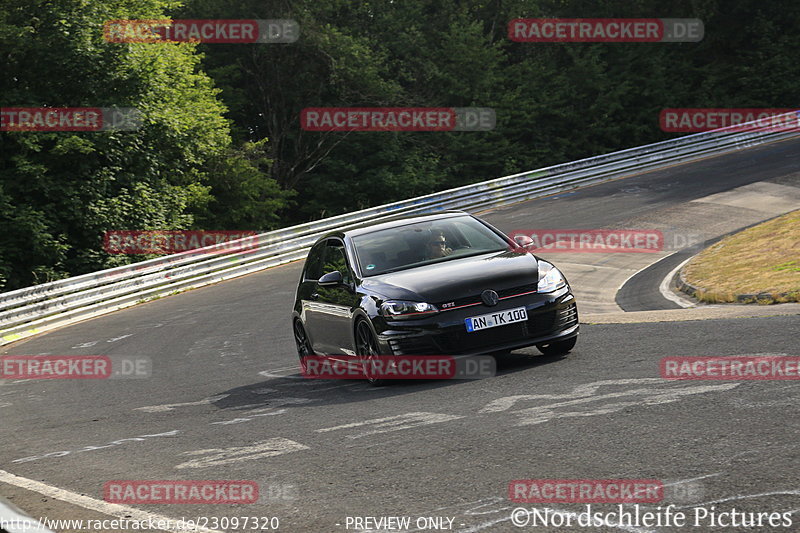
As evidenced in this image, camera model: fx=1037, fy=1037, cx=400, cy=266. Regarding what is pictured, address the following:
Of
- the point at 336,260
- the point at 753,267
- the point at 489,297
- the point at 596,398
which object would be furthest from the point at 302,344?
the point at 753,267

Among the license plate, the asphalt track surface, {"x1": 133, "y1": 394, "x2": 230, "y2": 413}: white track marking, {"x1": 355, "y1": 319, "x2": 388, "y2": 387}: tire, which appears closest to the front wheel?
the asphalt track surface

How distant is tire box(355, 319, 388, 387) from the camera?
32.0ft

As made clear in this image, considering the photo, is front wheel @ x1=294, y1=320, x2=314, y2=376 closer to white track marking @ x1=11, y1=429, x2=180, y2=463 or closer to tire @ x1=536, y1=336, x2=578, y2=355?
tire @ x1=536, y1=336, x2=578, y2=355

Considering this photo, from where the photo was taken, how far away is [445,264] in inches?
402

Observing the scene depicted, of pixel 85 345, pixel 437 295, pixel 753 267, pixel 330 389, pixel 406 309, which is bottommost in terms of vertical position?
pixel 85 345

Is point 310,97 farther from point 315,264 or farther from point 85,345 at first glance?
point 315,264

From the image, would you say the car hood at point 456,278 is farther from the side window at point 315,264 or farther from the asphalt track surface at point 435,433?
the side window at point 315,264

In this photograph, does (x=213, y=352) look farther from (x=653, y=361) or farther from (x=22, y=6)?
(x=22, y=6)

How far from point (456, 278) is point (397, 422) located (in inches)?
88.2

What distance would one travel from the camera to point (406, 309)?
31.0 feet

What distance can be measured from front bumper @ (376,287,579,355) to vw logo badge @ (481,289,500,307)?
5 centimetres

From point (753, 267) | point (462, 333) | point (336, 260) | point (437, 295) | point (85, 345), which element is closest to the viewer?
point (462, 333)

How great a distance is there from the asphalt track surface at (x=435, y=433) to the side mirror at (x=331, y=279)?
1.03m

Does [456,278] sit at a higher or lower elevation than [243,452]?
higher
